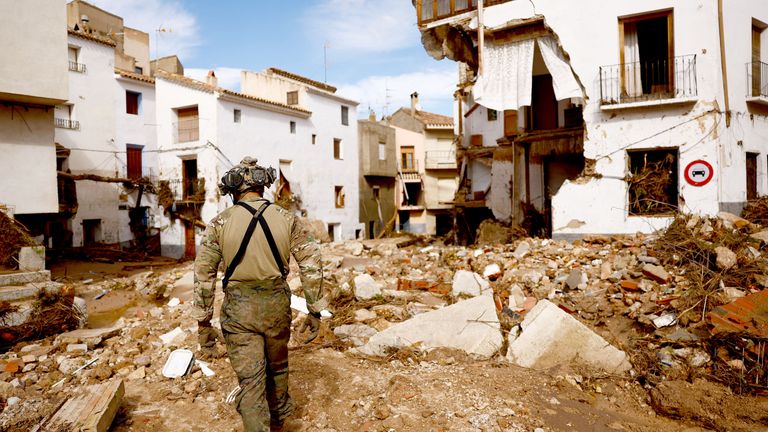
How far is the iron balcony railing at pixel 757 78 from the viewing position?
1134cm

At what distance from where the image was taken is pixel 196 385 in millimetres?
5422

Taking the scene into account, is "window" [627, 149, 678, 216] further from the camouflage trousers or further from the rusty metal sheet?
the camouflage trousers

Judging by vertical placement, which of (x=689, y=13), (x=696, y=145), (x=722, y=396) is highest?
(x=689, y=13)

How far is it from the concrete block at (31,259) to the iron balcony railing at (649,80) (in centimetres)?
1292

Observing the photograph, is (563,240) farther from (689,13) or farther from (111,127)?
(111,127)

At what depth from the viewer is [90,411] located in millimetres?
4195

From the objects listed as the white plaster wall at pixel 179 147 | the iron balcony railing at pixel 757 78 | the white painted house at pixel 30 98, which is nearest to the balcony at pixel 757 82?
the iron balcony railing at pixel 757 78

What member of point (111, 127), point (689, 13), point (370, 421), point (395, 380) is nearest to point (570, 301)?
point (395, 380)

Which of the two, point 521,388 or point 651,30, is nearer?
point 521,388

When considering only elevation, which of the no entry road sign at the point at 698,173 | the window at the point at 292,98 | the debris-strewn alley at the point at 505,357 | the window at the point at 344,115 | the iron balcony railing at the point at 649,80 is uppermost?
the window at the point at 292,98

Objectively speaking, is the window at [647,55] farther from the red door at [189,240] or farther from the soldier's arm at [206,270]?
the red door at [189,240]

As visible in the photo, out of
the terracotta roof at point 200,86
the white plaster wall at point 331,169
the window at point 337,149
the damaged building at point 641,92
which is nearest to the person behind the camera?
the damaged building at point 641,92

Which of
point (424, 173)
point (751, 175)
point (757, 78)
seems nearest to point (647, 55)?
point (757, 78)

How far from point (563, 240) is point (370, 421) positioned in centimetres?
823
